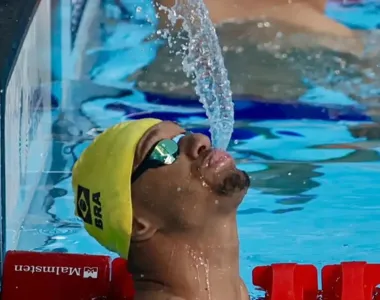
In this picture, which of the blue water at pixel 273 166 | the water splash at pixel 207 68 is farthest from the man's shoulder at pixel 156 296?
the water splash at pixel 207 68

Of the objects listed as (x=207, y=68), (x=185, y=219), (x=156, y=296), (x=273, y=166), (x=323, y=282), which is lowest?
(x=273, y=166)

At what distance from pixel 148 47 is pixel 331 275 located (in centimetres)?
228

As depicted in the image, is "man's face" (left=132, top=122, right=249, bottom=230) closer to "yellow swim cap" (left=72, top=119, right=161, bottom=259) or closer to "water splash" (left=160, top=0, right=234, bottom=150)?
"yellow swim cap" (left=72, top=119, right=161, bottom=259)

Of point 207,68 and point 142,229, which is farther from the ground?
point 142,229

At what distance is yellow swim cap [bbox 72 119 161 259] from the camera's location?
127 cm

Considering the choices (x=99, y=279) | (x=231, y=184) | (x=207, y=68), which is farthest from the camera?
(x=207, y=68)

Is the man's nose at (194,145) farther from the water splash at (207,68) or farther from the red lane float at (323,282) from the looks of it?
the water splash at (207,68)

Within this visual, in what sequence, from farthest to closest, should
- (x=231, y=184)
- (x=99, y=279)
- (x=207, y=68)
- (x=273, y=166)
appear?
(x=207, y=68) < (x=273, y=166) < (x=99, y=279) < (x=231, y=184)

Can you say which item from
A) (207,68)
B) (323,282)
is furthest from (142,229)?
(207,68)

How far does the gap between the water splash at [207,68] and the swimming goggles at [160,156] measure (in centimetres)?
119

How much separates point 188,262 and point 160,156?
6.3 inches

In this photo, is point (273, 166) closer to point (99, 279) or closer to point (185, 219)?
point (99, 279)

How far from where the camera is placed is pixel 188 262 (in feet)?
4.22

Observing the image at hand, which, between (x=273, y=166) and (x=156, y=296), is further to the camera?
(x=273, y=166)
